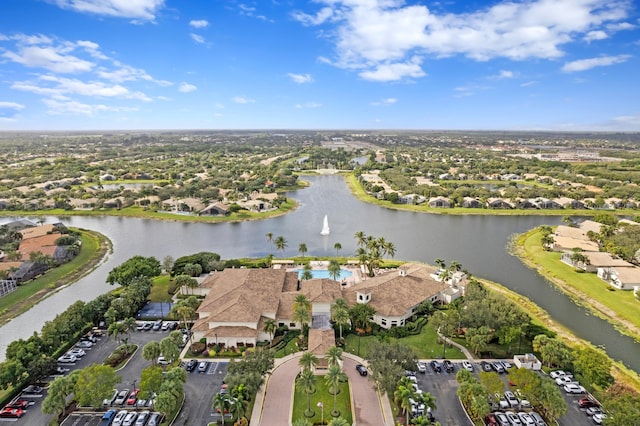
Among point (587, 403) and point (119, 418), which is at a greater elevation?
point (119, 418)

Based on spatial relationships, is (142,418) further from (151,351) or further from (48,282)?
(48,282)

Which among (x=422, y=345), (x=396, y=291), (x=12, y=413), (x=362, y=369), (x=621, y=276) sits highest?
(x=396, y=291)

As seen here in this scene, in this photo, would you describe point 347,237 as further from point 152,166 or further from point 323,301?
point 152,166

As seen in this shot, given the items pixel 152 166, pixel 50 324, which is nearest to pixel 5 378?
pixel 50 324

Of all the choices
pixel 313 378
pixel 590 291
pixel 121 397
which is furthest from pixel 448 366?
pixel 590 291

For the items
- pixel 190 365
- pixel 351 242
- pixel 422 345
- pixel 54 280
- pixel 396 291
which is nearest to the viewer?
pixel 190 365

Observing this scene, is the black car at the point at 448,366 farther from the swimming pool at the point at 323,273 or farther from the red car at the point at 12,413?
the red car at the point at 12,413

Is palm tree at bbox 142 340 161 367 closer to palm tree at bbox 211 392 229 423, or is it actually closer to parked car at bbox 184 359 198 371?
parked car at bbox 184 359 198 371

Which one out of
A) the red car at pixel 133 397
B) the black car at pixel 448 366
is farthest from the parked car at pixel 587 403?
the red car at pixel 133 397
